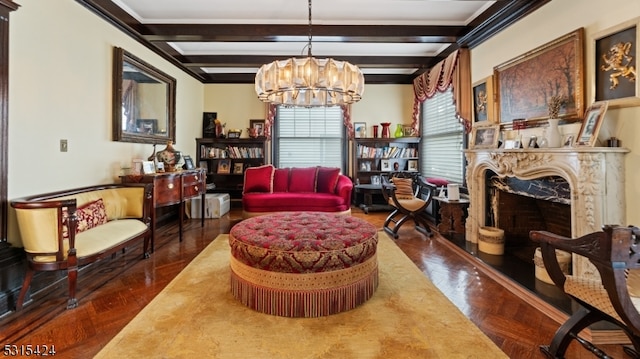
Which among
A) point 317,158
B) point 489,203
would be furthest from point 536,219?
point 317,158

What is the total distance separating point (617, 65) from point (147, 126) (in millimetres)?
5124

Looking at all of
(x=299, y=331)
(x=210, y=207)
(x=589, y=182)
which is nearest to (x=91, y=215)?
(x=299, y=331)

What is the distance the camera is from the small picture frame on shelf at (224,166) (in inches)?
256

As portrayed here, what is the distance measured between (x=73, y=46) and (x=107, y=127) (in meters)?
0.90

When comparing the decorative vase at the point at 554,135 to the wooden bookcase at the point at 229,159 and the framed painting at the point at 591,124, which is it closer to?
the framed painting at the point at 591,124

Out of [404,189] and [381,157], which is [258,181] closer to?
[404,189]

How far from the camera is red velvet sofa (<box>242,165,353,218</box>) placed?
476cm

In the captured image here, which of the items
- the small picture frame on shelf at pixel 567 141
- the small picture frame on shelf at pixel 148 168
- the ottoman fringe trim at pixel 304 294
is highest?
the small picture frame on shelf at pixel 567 141

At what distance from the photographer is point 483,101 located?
399 centimetres

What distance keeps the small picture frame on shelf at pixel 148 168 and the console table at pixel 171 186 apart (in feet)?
0.55

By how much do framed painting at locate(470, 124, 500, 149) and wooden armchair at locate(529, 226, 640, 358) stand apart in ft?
6.98

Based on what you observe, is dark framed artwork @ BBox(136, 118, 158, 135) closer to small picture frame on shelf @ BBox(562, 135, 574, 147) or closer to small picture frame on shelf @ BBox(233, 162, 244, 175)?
small picture frame on shelf @ BBox(233, 162, 244, 175)

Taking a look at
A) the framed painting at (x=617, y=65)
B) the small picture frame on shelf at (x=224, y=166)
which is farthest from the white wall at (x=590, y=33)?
the small picture frame on shelf at (x=224, y=166)

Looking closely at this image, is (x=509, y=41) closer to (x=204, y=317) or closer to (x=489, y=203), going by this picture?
(x=489, y=203)
